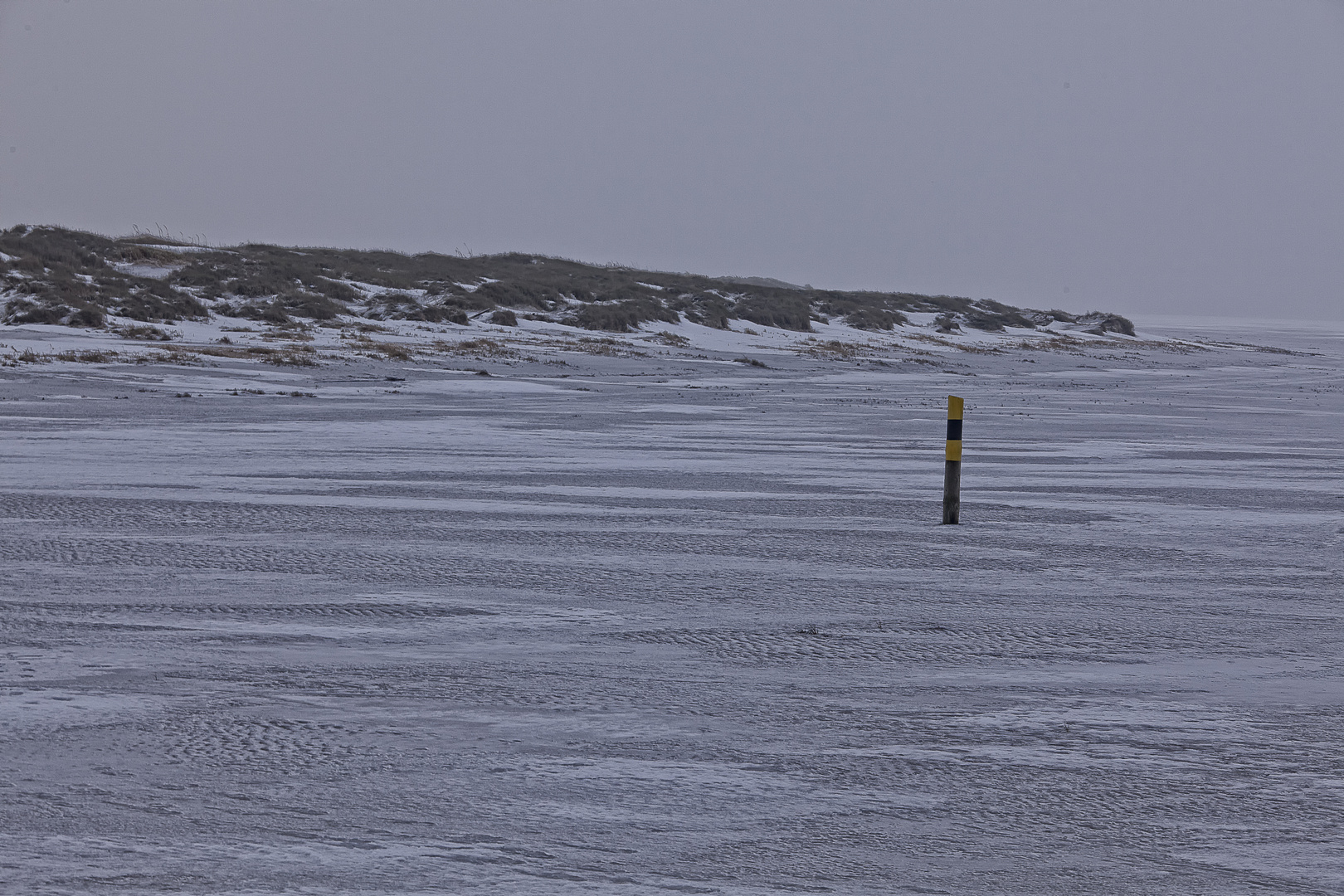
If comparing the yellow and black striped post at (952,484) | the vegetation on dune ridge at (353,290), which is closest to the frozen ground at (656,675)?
the yellow and black striped post at (952,484)

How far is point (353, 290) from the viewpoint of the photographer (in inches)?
2164

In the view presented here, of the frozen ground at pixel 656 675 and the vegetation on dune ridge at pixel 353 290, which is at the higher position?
the vegetation on dune ridge at pixel 353 290

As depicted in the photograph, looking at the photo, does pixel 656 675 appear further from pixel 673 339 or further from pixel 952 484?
pixel 673 339

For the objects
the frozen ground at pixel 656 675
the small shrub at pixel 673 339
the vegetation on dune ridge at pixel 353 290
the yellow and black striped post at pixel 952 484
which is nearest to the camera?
the frozen ground at pixel 656 675

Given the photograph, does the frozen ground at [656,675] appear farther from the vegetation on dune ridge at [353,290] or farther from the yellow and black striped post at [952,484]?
the vegetation on dune ridge at [353,290]

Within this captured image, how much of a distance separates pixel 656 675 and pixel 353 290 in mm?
50739

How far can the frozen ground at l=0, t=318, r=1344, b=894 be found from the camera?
4242 mm

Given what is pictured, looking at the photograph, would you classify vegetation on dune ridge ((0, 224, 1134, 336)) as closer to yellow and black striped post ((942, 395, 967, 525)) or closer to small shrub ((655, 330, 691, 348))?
small shrub ((655, 330, 691, 348))

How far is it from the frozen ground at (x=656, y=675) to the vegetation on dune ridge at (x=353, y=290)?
29.6 meters

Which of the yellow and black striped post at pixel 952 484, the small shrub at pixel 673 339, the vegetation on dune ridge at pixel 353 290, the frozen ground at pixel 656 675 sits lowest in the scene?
the frozen ground at pixel 656 675

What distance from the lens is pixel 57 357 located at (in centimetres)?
2872

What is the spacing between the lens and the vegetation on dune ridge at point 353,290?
140 feet

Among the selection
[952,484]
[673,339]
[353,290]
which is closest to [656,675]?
[952,484]

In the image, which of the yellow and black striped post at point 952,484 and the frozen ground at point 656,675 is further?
the yellow and black striped post at point 952,484
